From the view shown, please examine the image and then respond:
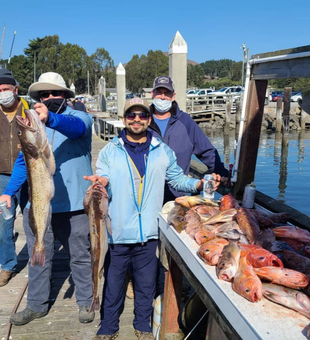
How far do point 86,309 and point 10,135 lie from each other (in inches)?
83.6

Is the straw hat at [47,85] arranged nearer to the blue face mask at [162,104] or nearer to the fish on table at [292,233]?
the blue face mask at [162,104]

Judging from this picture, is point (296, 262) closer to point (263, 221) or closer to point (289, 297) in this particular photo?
point (289, 297)

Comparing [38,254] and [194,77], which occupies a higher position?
[194,77]

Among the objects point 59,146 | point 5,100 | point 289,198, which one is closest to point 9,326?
point 59,146

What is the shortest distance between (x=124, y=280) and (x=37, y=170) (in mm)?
1298

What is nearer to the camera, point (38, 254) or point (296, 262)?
point (296, 262)

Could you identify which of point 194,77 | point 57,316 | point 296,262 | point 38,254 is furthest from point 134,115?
point 194,77

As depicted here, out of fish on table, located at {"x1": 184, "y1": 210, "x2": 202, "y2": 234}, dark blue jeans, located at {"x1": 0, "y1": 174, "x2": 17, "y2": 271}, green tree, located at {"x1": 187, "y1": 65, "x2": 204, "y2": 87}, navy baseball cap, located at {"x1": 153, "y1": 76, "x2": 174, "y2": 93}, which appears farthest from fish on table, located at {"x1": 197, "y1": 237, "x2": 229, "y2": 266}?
green tree, located at {"x1": 187, "y1": 65, "x2": 204, "y2": 87}

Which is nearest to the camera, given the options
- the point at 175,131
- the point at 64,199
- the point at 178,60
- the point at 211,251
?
the point at 211,251

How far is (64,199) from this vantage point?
3562 mm

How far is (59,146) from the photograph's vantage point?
354 centimetres

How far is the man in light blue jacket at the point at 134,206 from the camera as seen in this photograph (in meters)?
3.20

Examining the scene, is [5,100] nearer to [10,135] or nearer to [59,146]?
[10,135]

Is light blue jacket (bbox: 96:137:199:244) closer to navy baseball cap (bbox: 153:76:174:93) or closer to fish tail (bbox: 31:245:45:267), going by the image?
fish tail (bbox: 31:245:45:267)
